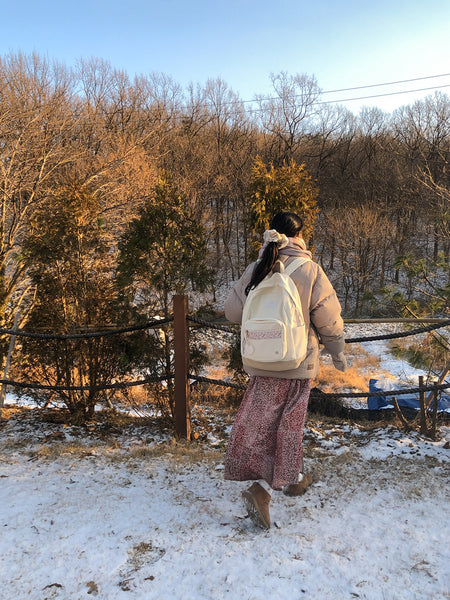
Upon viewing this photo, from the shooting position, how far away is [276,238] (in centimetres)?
238

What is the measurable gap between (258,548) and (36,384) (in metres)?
2.92

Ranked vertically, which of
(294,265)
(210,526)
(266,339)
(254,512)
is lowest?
A: (210,526)

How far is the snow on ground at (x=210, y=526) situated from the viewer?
195 centimetres

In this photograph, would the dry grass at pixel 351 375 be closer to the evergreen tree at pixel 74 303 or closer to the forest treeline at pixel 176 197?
the forest treeline at pixel 176 197

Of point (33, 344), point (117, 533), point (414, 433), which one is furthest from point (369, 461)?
point (33, 344)

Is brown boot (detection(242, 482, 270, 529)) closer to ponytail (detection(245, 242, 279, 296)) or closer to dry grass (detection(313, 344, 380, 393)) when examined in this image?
ponytail (detection(245, 242, 279, 296))

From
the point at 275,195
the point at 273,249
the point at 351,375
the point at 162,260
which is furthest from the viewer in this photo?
the point at 351,375

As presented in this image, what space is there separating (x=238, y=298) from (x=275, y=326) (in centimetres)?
44

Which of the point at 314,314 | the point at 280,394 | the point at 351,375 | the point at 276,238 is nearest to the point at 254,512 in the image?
the point at 280,394

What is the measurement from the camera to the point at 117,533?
2350 mm

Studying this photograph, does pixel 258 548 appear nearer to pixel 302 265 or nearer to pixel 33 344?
pixel 302 265

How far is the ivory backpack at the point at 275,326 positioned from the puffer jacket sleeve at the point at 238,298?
0.19 m

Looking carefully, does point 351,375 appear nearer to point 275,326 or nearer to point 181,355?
point 181,355

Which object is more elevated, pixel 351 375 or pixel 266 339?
pixel 266 339
